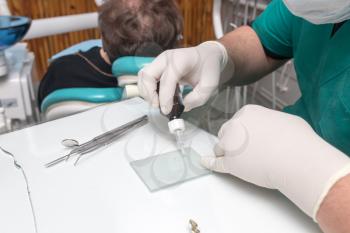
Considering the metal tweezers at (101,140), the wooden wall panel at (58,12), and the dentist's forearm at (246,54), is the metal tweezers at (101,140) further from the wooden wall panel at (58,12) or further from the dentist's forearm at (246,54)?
the wooden wall panel at (58,12)

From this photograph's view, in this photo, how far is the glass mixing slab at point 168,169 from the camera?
0.67m

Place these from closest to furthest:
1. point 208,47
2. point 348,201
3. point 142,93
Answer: point 348,201, point 142,93, point 208,47

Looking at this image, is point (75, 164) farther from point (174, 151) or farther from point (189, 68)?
point (189, 68)

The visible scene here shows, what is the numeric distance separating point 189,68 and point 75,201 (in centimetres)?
45

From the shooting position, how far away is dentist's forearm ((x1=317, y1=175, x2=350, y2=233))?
51cm

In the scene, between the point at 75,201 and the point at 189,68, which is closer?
the point at 75,201

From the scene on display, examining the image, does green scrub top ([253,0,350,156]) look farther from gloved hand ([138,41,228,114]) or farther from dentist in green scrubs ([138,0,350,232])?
gloved hand ([138,41,228,114])

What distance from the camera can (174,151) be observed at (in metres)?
0.78

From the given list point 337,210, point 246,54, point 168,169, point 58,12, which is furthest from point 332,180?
point 58,12

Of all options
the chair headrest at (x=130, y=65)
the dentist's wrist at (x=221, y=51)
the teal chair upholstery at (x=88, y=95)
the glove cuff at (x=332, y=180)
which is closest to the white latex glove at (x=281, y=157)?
the glove cuff at (x=332, y=180)

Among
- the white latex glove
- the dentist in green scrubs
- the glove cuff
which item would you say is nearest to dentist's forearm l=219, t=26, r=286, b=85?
the dentist in green scrubs

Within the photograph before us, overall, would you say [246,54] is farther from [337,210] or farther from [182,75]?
[337,210]

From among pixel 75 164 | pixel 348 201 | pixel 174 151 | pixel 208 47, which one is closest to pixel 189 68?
pixel 208 47

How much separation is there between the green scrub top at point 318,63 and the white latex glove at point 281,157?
3.9 inches
